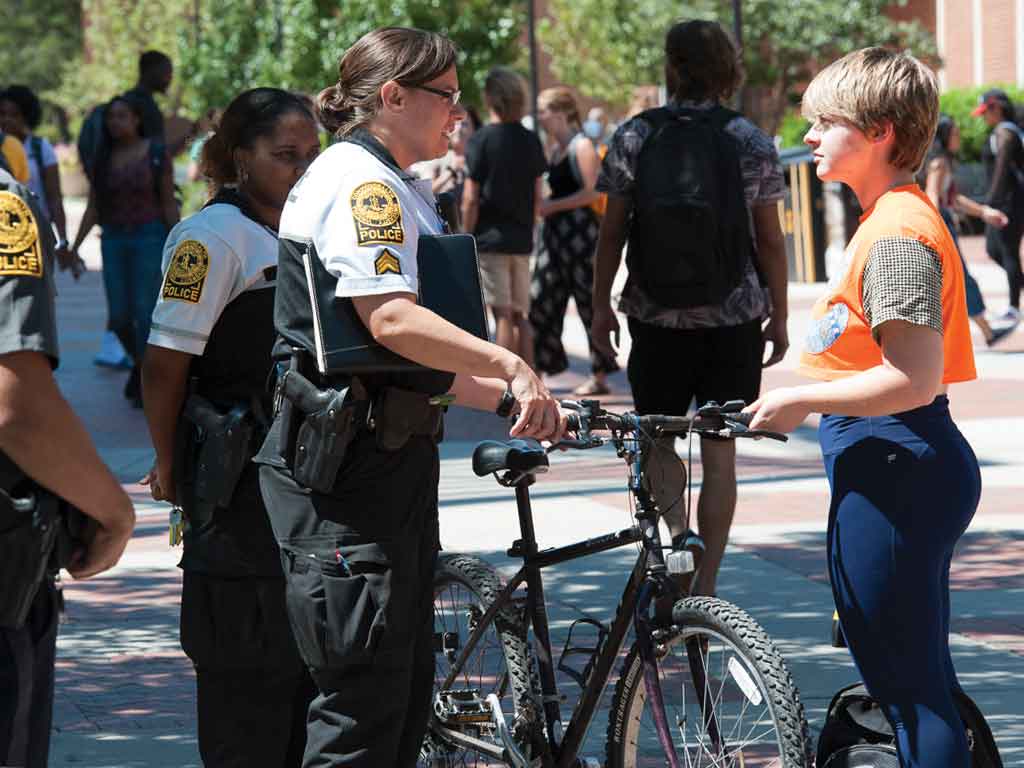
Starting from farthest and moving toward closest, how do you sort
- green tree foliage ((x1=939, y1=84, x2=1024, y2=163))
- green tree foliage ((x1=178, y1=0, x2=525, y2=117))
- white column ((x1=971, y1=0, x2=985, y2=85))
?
1. white column ((x1=971, y1=0, x2=985, y2=85))
2. green tree foliage ((x1=178, y1=0, x2=525, y2=117))
3. green tree foliage ((x1=939, y1=84, x2=1024, y2=163))

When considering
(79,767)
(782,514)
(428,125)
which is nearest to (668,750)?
(428,125)

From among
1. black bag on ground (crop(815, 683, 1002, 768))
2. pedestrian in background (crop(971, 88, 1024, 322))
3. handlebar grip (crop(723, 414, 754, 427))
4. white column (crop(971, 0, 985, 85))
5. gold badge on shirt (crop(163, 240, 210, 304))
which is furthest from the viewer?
white column (crop(971, 0, 985, 85))

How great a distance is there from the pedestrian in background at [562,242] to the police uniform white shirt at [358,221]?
8195 mm

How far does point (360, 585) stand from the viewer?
3.64 meters

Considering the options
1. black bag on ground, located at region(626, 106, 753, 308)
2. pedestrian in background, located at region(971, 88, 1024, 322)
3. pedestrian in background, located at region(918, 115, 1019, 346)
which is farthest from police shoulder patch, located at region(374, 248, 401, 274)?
pedestrian in background, located at region(971, 88, 1024, 322)

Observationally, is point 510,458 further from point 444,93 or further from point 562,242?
point 562,242

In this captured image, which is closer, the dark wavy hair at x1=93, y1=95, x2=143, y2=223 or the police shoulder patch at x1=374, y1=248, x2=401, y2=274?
the police shoulder patch at x1=374, y1=248, x2=401, y2=274

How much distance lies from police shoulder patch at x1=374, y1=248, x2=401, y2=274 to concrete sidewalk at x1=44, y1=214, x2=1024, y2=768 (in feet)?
4.09

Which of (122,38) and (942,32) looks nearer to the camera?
(942,32)

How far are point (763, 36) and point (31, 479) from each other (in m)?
44.5

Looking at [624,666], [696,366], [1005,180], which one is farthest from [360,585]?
[1005,180]

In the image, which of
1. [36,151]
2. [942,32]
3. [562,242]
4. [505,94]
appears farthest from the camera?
[942,32]

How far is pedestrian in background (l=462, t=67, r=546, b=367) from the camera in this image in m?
11.1

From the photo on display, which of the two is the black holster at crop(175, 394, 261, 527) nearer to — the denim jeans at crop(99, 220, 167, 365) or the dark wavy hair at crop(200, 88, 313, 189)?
the dark wavy hair at crop(200, 88, 313, 189)
